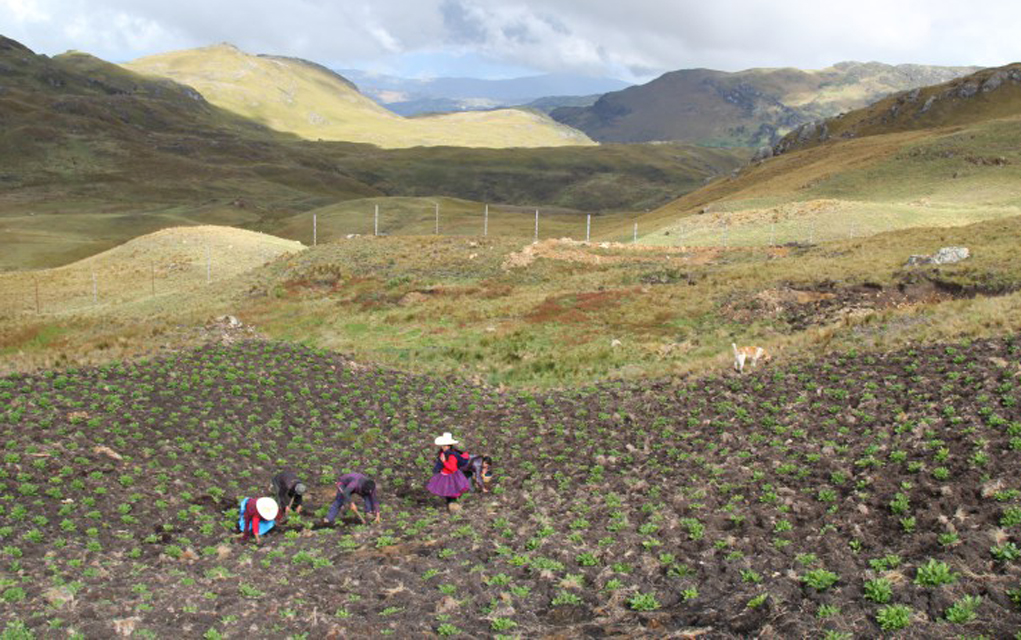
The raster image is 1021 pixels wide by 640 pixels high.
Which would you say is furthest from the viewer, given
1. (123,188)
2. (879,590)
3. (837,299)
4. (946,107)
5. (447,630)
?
(123,188)

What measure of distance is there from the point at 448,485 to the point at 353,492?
2.37m

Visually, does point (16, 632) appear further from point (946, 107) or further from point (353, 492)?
point (946, 107)

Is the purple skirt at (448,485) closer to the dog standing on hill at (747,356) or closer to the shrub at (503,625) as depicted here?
the shrub at (503,625)

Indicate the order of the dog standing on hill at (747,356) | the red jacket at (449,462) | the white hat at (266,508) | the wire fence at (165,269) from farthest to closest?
the wire fence at (165,269)
the dog standing on hill at (747,356)
the red jacket at (449,462)
the white hat at (266,508)

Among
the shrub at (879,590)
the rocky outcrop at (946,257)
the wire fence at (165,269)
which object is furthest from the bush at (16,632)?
the wire fence at (165,269)

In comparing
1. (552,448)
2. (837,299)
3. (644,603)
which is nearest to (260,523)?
(552,448)

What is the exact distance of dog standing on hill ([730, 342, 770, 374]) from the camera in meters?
24.0

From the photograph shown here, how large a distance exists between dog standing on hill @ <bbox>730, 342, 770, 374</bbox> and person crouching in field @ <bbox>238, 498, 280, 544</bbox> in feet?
53.5

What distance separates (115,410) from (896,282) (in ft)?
115

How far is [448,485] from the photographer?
55.5 ft

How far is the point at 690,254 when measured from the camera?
53.8m

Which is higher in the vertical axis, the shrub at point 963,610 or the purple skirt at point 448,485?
the shrub at point 963,610

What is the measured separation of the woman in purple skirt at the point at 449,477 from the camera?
16.9 meters

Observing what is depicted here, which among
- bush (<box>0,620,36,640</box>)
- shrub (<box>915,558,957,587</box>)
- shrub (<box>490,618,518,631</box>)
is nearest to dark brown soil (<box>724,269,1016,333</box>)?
shrub (<box>915,558,957,587</box>)
